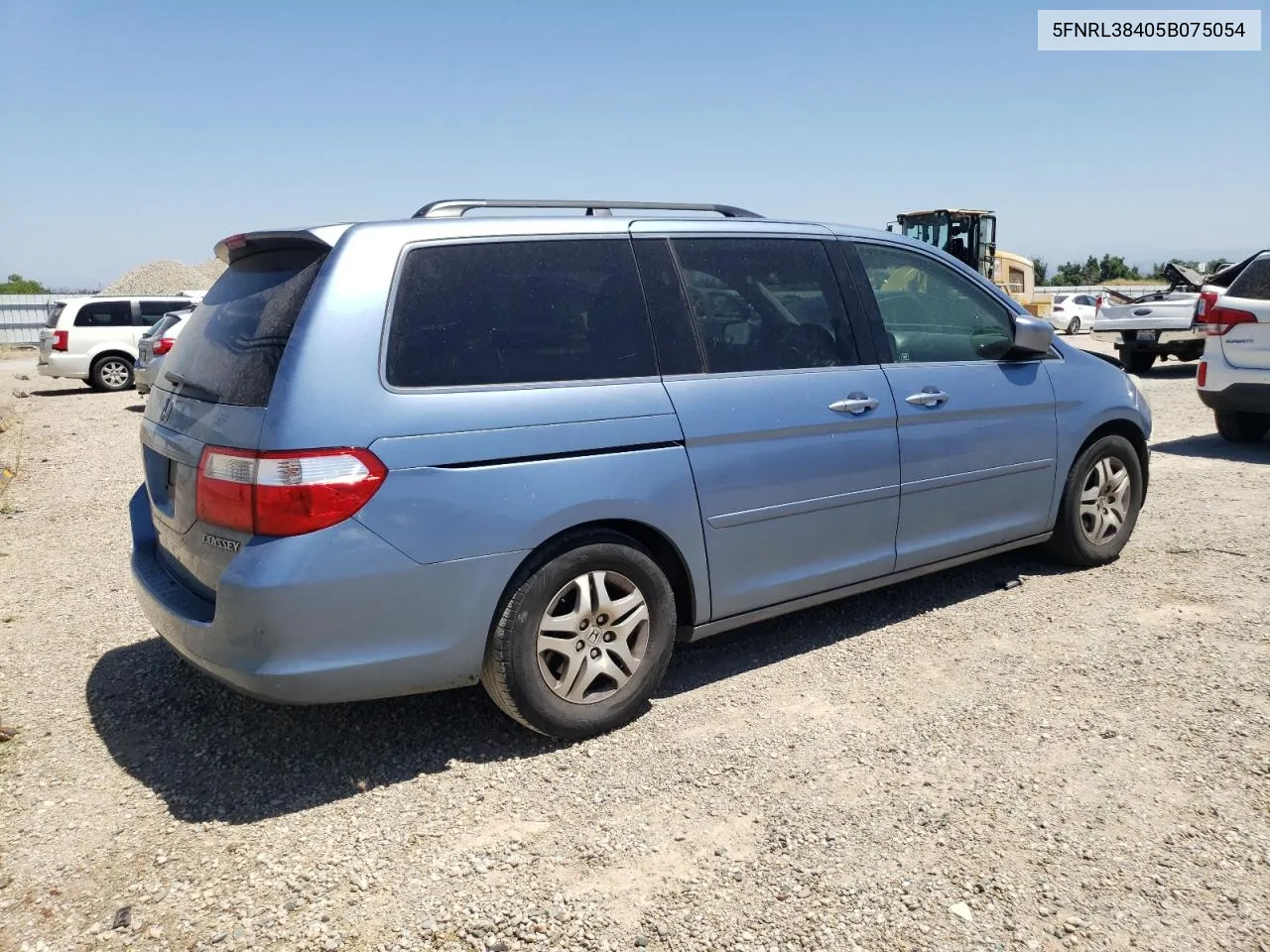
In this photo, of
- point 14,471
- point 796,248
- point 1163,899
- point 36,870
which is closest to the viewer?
point 1163,899

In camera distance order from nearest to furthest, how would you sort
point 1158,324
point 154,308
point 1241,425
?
1. point 1241,425
2. point 1158,324
3. point 154,308

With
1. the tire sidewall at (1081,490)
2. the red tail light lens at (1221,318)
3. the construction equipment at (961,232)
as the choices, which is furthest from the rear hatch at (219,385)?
the construction equipment at (961,232)

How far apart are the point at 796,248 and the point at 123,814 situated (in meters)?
3.39

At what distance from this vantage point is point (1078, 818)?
3.03 m

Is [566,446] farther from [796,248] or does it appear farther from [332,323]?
[796,248]

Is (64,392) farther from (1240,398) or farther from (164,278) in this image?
(164,278)

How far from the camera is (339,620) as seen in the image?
3064mm

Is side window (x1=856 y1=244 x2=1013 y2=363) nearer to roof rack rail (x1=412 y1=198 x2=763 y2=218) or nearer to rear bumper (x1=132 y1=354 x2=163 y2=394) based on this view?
roof rack rail (x1=412 y1=198 x2=763 y2=218)

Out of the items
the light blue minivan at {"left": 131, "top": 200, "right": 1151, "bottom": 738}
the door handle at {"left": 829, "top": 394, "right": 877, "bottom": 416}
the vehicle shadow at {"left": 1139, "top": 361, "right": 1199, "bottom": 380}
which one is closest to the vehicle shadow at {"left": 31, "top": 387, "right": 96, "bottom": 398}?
the light blue minivan at {"left": 131, "top": 200, "right": 1151, "bottom": 738}

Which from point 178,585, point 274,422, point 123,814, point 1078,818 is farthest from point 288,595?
point 1078,818

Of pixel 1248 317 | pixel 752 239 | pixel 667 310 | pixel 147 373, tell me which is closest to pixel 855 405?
pixel 752 239

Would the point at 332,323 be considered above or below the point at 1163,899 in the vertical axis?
above

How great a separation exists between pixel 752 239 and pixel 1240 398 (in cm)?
687

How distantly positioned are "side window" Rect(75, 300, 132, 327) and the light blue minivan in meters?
17.6
